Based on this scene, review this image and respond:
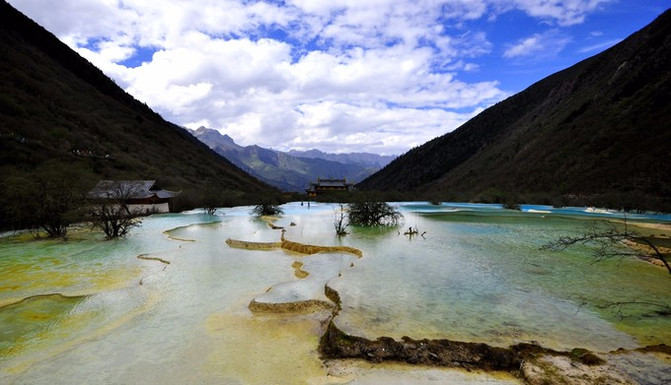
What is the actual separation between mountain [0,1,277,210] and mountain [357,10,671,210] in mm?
38335

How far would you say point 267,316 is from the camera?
22.7 ft

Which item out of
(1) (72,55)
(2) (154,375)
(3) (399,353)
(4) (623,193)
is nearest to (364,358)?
(3) (399,353)

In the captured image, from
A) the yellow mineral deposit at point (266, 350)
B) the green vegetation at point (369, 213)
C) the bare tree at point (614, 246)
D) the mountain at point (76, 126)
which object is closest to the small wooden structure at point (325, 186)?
the mountain at point (76, 126)

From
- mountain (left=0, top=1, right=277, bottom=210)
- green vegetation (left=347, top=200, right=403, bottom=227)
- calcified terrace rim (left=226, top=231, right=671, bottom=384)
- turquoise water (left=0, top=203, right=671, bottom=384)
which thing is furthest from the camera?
mountain (left=0, top=1, right=277, bottom=210)

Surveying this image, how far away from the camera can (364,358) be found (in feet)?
17.0

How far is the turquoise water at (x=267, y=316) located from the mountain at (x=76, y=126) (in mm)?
24466

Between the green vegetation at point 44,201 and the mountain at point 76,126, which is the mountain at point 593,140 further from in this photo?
the mountain at point 76,126

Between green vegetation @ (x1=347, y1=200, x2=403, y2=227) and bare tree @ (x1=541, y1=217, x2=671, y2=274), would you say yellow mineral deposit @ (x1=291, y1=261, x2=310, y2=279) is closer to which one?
bare tree @ (x1=541, y1=217, x2=671, y2=274)

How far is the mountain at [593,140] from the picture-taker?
35.1 metres

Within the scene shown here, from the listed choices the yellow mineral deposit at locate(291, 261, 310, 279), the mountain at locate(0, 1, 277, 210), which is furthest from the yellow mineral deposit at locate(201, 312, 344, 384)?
the mountain at locate(0, 1, 277, 210)

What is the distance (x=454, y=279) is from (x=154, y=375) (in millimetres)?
7127

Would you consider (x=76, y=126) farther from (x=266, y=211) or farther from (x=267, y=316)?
(x=267, y=316)

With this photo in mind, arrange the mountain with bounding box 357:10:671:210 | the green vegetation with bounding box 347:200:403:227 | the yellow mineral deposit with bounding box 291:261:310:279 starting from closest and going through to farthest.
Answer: the yellow mineral deposit with bounding box 291:261:310:279, the green vegetation with bounding box 347:200:403:227, the mountain with bounding box 357:10:671:210

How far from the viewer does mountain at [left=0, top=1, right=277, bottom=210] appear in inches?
1528
